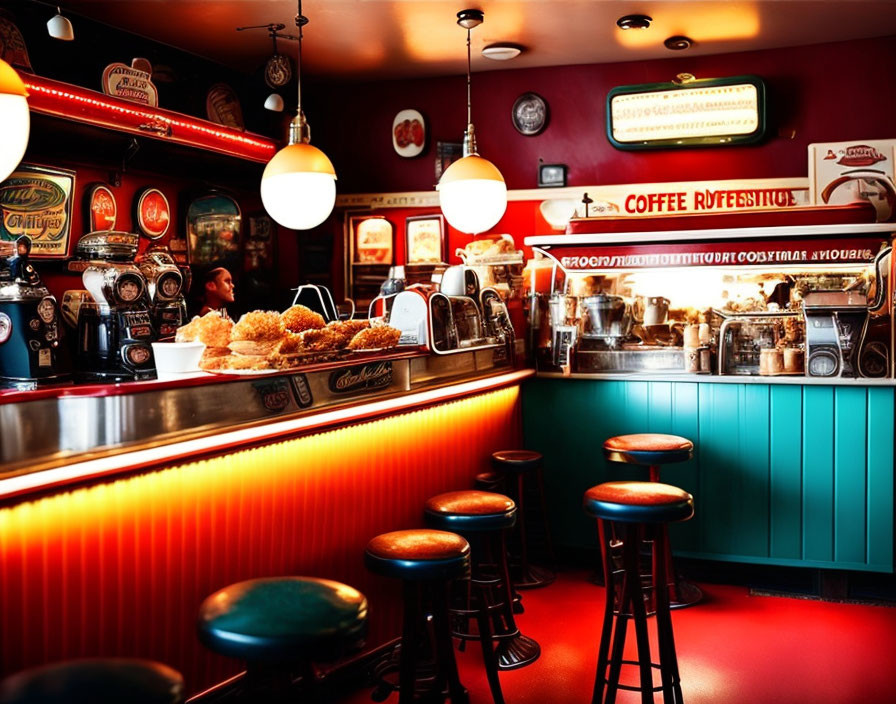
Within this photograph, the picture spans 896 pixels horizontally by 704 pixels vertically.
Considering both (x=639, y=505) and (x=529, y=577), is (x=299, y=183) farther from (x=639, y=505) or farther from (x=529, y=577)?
(x=529, y=577)

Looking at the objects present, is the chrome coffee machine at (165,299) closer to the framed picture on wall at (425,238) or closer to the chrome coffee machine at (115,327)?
the chrome coffee machine at (115,327)

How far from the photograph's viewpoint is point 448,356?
403 centimetres

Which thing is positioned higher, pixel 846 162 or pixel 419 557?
pixel 846 162

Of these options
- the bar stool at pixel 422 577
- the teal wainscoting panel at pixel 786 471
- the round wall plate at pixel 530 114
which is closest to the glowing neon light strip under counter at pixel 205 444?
the bar stool at pixel 422 577

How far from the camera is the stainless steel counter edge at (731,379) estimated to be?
444 cm

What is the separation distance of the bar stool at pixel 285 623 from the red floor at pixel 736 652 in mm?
1518

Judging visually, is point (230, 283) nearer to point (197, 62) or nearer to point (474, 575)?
point (197, 62)

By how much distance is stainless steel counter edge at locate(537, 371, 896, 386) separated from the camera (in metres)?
4.44

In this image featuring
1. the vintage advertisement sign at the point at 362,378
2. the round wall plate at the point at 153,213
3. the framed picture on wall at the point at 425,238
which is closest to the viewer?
the vintage advertisement sign at the point at 362,378

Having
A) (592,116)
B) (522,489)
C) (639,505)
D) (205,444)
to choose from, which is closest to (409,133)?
(592,116)

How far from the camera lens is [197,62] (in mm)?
6836

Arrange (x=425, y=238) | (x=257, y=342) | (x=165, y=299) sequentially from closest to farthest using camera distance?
(x=257, y=342)
(x=165, y=299)
(x=425, y=238)

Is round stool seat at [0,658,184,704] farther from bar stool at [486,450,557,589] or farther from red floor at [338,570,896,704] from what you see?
bar stool at [486,450,557,589]

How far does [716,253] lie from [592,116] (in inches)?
106
